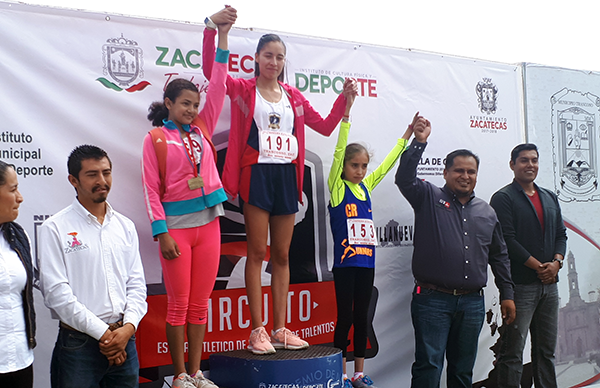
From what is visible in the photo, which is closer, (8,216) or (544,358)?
(8,216)

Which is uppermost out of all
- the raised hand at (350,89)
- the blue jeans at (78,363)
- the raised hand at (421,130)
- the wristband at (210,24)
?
the wristband at (210,24)

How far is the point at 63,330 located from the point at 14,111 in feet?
4.53

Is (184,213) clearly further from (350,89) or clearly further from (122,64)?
(350,89)

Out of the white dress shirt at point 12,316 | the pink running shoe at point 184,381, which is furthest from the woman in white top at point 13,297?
the pink running shoe at point 184,381

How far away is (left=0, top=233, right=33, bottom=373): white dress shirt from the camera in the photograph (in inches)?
80.0

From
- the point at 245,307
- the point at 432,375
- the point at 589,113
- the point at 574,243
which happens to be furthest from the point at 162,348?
the point at 589,113

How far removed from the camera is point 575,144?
195 inches

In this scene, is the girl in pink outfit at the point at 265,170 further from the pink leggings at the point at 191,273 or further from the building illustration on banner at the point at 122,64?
the building illustration on banner at the point at 122,64

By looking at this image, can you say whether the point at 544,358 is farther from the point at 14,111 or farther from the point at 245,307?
the point at 14,111

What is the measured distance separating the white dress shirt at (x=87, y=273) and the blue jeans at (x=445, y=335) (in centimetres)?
187

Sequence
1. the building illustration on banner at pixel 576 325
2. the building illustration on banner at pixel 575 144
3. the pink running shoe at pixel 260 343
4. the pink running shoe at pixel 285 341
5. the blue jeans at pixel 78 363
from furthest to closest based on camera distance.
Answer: the building illustration on banner at pixel 575 144
the building illustration on banner at pixel 576 325
the pink running shoe at pixel 285 341
the pink running shoe at pixel 260 343
the blue jeans at pixel 78 363

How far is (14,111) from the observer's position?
304cm

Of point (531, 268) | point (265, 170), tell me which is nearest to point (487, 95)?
point (531, 268)

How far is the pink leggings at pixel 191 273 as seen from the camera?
9.20ft
